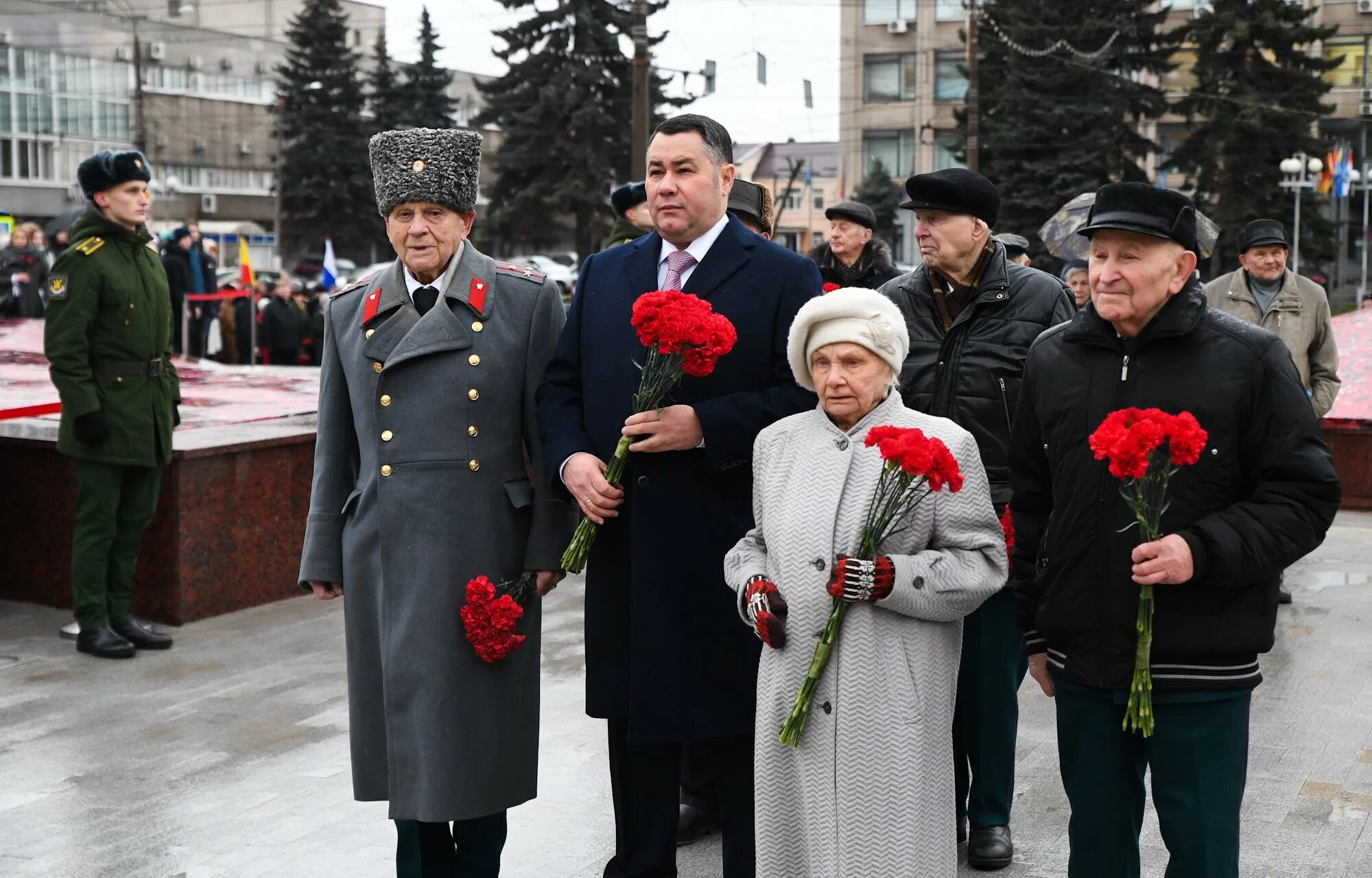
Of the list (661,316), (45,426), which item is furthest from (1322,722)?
(45,426)

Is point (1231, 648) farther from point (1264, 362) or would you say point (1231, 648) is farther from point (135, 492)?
point (135, 492)

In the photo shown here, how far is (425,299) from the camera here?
4172 millimetres

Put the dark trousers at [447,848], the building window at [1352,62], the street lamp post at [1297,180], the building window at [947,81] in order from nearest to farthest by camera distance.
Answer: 1. the dark trousers at [447,848]
2. the street lamp post at [1297,180]
3. the building window at [1352,62]
4. the building window at [947,81]

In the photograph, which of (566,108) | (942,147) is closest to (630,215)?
(566,108)

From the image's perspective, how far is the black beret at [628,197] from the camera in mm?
7105

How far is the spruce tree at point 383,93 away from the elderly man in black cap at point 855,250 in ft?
172

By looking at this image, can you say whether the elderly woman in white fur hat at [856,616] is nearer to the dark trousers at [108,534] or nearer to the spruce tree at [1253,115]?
the dark trousers at [108,534]

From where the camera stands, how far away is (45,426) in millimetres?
8430

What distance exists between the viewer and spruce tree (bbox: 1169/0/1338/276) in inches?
1534

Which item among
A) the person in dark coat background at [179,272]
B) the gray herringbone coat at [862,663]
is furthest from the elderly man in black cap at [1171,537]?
the person in dark coat background at [179,272]

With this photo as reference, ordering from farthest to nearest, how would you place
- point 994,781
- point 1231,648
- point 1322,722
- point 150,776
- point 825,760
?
point 1322,722, point 150,776, point 994,781, point 825,760, point 1231,648

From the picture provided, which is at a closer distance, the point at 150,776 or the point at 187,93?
the point at 150,776

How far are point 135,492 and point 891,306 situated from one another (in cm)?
485

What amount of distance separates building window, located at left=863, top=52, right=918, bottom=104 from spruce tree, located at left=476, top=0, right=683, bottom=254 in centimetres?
1736
